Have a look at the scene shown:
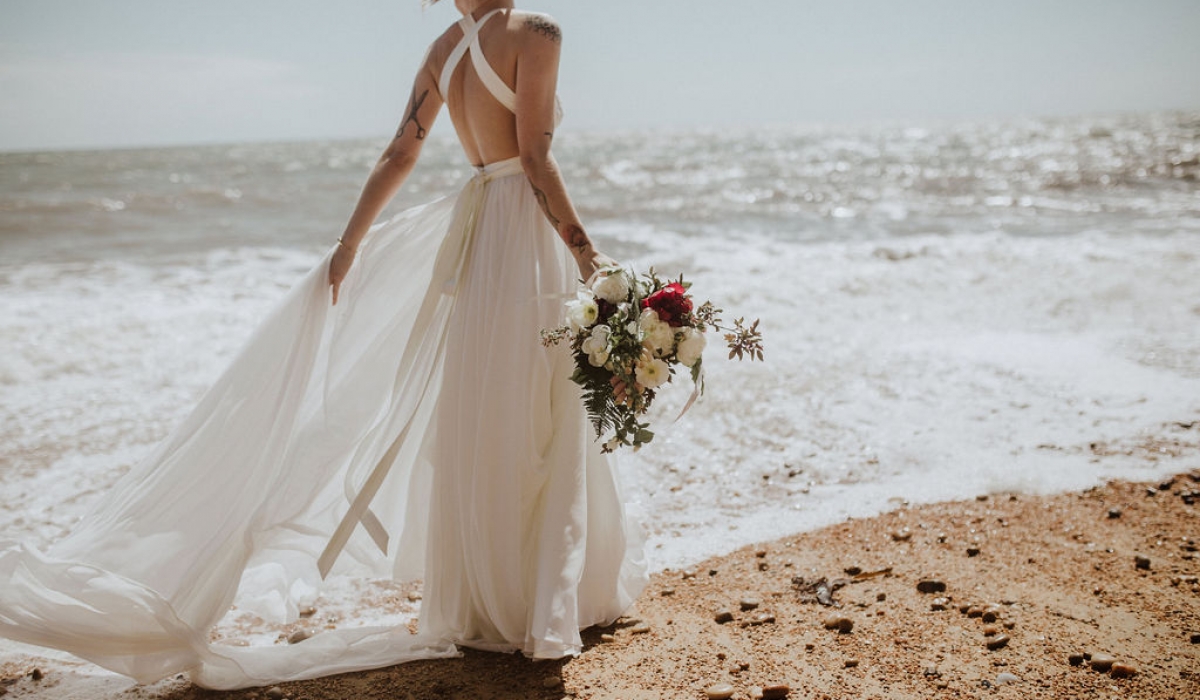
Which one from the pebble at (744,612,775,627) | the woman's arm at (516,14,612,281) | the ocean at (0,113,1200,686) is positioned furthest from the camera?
the ocean at (0,113,1200,686)

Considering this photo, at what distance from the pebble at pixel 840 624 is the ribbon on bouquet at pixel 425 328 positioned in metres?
1.76

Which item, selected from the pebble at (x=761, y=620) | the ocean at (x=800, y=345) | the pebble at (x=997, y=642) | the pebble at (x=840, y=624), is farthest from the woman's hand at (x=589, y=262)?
the pebble at (x=997, y=642)

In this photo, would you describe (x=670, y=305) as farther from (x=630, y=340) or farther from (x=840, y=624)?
(x=840, y=624)

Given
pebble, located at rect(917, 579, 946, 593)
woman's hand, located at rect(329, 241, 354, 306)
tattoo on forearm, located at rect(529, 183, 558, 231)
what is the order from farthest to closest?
pebble, located at rect(917, 579, 946, 593) < woman's hand, located at rect(329, 241, 354, 306) < tattoo on forearm, located at rect(529, 183, 558, 231)

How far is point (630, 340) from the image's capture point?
2572 millimetres

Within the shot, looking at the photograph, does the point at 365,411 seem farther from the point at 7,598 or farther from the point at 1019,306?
the point at 1019,306

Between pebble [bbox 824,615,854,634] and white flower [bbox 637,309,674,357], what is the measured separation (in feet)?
4.76

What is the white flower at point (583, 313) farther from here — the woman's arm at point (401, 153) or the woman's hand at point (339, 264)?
the woman's hand at point (339, 264)

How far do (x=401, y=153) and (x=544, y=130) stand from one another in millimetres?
621

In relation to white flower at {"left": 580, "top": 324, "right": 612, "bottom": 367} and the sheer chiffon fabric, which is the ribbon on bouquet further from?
white flower at {"left": 580, "top": 324, "right": 612, "bottom": 367}

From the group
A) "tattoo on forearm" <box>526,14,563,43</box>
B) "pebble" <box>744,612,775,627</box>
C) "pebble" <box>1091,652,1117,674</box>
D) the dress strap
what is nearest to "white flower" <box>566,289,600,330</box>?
the dress strap

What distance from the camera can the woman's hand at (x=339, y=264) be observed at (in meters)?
3.19

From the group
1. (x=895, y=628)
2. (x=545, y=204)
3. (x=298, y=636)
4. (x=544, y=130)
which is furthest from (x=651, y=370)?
(x=298, y=636)

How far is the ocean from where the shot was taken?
4852mm
